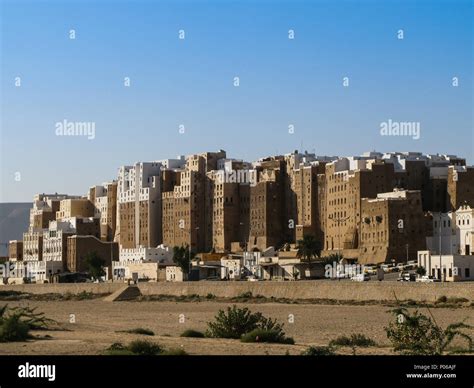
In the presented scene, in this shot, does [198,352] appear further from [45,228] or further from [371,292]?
[45,228]

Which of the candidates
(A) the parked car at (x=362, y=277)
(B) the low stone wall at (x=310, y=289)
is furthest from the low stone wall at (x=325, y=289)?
(A) the parked car at (x=362, y=277)

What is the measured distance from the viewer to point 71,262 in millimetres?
134125

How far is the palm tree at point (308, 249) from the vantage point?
10181cm

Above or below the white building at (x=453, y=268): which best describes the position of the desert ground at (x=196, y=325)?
below

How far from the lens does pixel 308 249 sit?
102 metres

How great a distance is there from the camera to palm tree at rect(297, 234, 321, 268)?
102 metres

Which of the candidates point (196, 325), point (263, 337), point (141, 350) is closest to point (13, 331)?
point (263, 337)

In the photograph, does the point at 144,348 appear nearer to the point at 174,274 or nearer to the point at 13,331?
the point at 13,331

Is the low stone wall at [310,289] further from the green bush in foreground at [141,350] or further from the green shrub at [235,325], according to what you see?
the green bush in foreground at [141,350]

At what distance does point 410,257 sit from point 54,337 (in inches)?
2676

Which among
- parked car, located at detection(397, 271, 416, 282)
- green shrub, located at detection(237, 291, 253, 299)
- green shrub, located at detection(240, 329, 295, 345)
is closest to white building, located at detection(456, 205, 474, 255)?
parked car, located at detection(397, 271, 416, 282)

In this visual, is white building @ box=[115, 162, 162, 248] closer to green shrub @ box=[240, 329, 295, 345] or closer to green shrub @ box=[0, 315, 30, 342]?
green shrub @ box=[0, 315, 30, 342]

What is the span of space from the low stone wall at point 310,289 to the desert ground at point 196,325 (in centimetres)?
277
